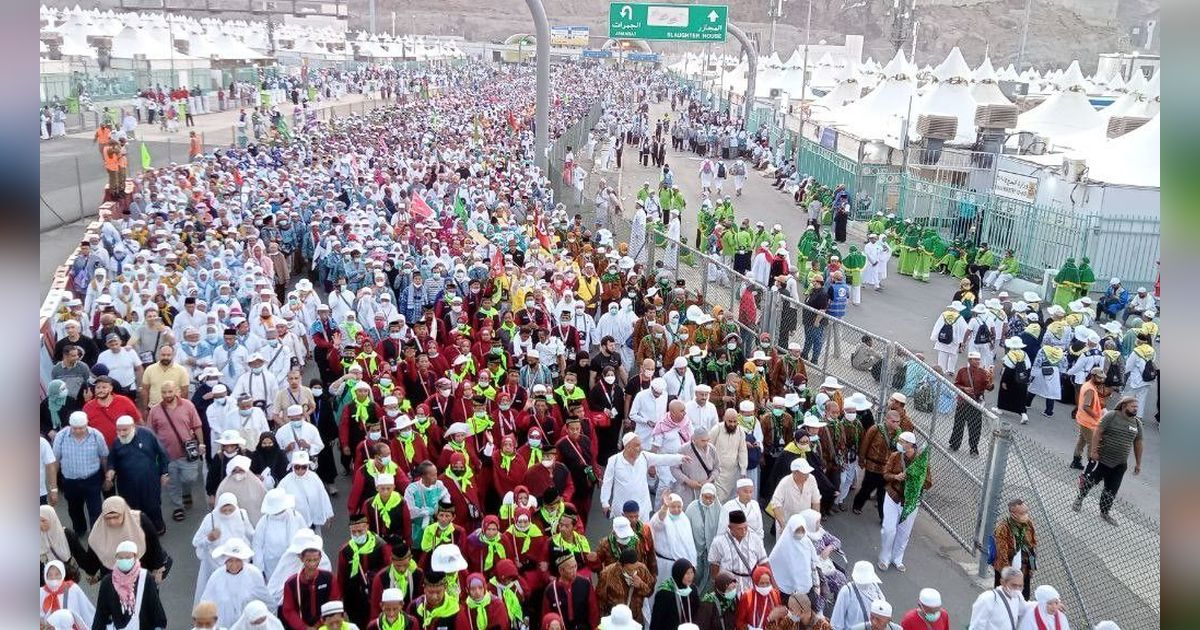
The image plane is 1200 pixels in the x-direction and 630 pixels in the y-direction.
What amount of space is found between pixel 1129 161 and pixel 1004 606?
56.7 ft

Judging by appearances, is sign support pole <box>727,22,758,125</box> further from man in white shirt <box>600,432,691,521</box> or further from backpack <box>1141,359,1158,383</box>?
man in white shirt <box>600,432,691,521</box>

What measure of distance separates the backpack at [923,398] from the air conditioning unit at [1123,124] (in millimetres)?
23376

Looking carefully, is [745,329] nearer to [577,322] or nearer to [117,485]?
[577,322]

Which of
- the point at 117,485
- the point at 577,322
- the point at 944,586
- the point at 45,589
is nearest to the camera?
the point at 45,589

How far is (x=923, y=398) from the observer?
1088 cm

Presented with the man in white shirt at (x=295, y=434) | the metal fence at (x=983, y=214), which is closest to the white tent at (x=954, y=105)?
the metal fence at (x=983, y=214)

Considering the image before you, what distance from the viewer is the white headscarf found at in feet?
24.7

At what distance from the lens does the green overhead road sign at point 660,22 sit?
34469 millimetres

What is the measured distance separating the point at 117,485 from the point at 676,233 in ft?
47.6

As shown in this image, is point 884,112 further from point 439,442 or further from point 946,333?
point 439,442

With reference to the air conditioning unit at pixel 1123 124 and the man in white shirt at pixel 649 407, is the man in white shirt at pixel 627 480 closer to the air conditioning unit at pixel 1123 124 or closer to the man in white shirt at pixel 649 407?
the man in white shirt at pixel 649 407

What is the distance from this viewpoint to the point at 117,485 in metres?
8.38

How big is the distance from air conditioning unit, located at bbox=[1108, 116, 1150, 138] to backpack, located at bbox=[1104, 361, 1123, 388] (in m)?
20.4
